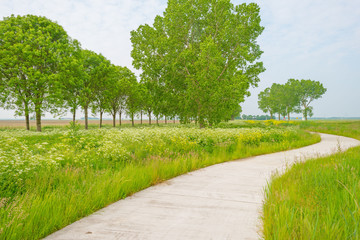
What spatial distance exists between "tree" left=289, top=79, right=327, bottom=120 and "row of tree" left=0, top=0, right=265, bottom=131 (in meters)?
53.3

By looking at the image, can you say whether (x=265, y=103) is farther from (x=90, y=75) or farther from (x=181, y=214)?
(x=181, y=214)

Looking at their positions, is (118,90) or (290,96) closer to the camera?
(118,90)

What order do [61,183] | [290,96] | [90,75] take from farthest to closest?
[290,96], [90,75], [61,183]

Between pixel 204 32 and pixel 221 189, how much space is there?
21.5 meters

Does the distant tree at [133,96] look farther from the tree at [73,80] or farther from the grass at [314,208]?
the grass at [314,208]

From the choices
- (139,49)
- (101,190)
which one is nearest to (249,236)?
(101,190)

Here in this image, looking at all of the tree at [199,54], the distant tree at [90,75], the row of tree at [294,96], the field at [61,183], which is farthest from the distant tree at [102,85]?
the row of tree at [294,96]

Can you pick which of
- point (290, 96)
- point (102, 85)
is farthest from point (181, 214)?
point (290, 96)

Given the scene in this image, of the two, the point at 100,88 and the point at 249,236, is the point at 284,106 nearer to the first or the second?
the point at 100,88

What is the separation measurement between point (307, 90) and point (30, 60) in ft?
254

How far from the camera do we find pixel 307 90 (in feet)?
228

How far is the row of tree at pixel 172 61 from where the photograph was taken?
63.5ft

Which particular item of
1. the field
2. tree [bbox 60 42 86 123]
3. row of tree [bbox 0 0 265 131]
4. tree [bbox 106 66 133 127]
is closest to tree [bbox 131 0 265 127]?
row of tree [bbox 0 0 265 131]

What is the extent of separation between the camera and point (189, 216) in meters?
3.13
